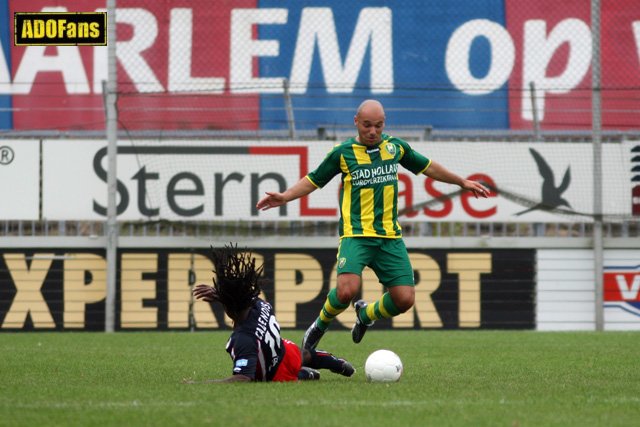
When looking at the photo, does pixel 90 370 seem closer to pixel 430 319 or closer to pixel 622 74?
pixel 430 319

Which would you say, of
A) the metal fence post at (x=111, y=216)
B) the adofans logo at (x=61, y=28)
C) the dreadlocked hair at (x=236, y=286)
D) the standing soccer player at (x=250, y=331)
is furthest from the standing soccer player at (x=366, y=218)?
Result: the adofans logo at (x=61, y=28)

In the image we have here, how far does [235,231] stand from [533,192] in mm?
4343

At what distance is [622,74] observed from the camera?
63.8ft

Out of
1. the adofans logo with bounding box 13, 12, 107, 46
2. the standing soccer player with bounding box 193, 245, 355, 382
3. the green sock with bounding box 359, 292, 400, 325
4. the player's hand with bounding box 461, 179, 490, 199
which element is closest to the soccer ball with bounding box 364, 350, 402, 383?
the standing soccer player with bounding box 193, 245, 355, 382

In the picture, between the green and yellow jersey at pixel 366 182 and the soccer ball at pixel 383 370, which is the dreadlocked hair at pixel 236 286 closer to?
the soccer ball at pixel 383 370

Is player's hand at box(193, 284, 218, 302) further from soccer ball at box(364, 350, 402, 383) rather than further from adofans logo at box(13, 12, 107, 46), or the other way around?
adofans logo at box(13, 12, 107, 46)

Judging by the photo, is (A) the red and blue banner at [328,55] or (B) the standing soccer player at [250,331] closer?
(B) the standing soccer player at [250,331]

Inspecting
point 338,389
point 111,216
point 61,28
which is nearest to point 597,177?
point 111,216

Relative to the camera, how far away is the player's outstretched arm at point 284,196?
28.7 ft

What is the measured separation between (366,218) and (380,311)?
2.39 feet

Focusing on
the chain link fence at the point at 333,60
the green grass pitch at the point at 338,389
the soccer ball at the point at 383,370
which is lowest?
the green grass pitch at the point at 338,389

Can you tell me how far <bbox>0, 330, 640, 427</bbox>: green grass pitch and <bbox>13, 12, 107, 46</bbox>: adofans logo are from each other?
5.46 metres

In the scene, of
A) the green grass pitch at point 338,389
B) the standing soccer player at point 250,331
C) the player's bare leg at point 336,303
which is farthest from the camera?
the player's bare leg at point 336,303

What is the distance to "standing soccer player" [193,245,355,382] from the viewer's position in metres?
7.81
